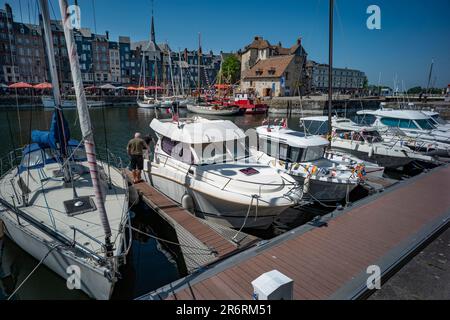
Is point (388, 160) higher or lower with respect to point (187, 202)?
lower

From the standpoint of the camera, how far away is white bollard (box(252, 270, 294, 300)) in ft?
13.0

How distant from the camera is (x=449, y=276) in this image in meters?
5.68

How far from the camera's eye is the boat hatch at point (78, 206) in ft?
24.3

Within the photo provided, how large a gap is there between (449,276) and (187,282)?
→ 548 cm

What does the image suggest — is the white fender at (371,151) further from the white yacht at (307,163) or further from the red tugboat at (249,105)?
the red tugboat at (249,105)

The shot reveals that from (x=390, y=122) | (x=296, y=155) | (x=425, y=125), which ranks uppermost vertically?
(x=390, y=122)

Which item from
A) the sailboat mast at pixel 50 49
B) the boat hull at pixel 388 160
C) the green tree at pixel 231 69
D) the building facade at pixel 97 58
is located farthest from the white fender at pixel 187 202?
the green tree at pixel 231 69

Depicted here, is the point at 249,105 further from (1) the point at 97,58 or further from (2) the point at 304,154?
(1) the point at 97,58

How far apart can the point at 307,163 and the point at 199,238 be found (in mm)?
6413

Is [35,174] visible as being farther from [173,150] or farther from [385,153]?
[385,153]

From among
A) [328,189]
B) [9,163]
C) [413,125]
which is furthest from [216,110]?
[328,189]

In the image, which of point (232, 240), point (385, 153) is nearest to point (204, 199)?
point (232, 240)

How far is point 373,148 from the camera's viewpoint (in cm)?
1691
